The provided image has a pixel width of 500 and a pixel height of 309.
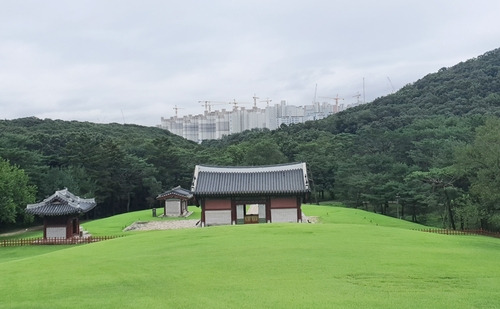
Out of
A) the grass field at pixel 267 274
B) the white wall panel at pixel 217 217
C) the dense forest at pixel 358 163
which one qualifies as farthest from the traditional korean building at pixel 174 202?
the grass field at pixel 267 274

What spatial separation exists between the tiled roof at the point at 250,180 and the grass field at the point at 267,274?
12113mm

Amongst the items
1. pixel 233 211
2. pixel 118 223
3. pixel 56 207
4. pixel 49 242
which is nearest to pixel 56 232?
pixel 56 207

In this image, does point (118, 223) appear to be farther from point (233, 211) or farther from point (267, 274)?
point (267, 274)

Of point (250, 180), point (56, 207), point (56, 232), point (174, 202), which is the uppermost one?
point (250, 180)

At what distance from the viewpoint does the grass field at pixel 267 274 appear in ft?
38.1

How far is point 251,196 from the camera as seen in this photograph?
35.4m

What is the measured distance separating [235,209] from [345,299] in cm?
2432

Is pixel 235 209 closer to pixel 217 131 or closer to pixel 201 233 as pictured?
pixel 201 233

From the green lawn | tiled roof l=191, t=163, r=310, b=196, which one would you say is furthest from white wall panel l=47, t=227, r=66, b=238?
tiled roof l=191, t=163, r=310, b=196

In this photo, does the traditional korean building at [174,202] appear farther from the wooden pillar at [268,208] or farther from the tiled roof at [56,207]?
the wooden pillar at [268,208]

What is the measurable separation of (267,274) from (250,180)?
22.1 metres

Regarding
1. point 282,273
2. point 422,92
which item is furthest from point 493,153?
point 422,92

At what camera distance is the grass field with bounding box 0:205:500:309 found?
11.6 meters

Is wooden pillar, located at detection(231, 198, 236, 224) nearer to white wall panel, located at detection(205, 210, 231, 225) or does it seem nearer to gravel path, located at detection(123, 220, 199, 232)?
white wall panel, located at detection(205, 210, 231, 225)
